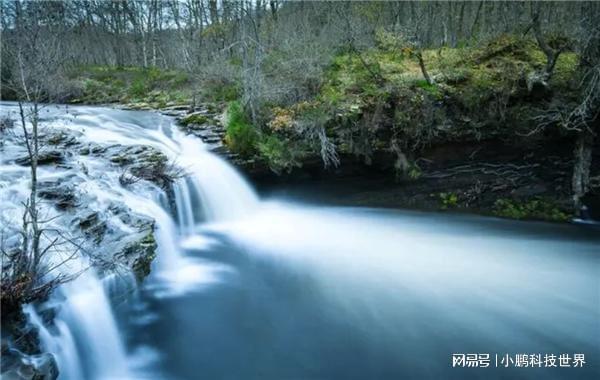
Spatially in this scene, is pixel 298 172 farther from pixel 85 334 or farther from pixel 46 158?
pixel 85 334

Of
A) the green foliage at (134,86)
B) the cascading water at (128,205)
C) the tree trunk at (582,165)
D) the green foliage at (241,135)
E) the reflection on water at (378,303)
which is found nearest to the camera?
the cascading water at (128,205)

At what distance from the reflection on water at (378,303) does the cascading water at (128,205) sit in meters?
0.42

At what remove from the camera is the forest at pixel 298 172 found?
5461 millimetres

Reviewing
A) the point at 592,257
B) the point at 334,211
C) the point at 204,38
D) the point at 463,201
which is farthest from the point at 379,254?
the point at 204,38

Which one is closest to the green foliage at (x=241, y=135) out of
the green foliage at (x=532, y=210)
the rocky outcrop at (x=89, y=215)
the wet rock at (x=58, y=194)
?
the rocky outcrop at (x=89, y=215)

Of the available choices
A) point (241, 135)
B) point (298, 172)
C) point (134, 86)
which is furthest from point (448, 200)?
point (134, 86)

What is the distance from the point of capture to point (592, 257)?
8250 millimetres

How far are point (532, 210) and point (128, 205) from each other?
30.3 ft

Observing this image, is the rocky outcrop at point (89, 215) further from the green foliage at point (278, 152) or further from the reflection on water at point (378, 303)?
the green foliage at point (278, 152)

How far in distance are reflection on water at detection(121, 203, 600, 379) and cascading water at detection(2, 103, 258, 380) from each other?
419 mm

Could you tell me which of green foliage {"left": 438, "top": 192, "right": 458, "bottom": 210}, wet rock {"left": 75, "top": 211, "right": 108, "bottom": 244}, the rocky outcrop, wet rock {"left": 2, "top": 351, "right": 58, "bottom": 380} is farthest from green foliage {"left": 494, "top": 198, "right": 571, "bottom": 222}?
wet rock {"left": 2, "top": 351, "right": 58, "bottom": 380}

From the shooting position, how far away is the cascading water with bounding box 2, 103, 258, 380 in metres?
4.99

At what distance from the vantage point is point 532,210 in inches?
403

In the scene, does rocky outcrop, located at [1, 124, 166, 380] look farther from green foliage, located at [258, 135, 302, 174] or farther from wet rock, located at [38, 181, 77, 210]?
green foliage, located at [258, 135, 302, 174]
